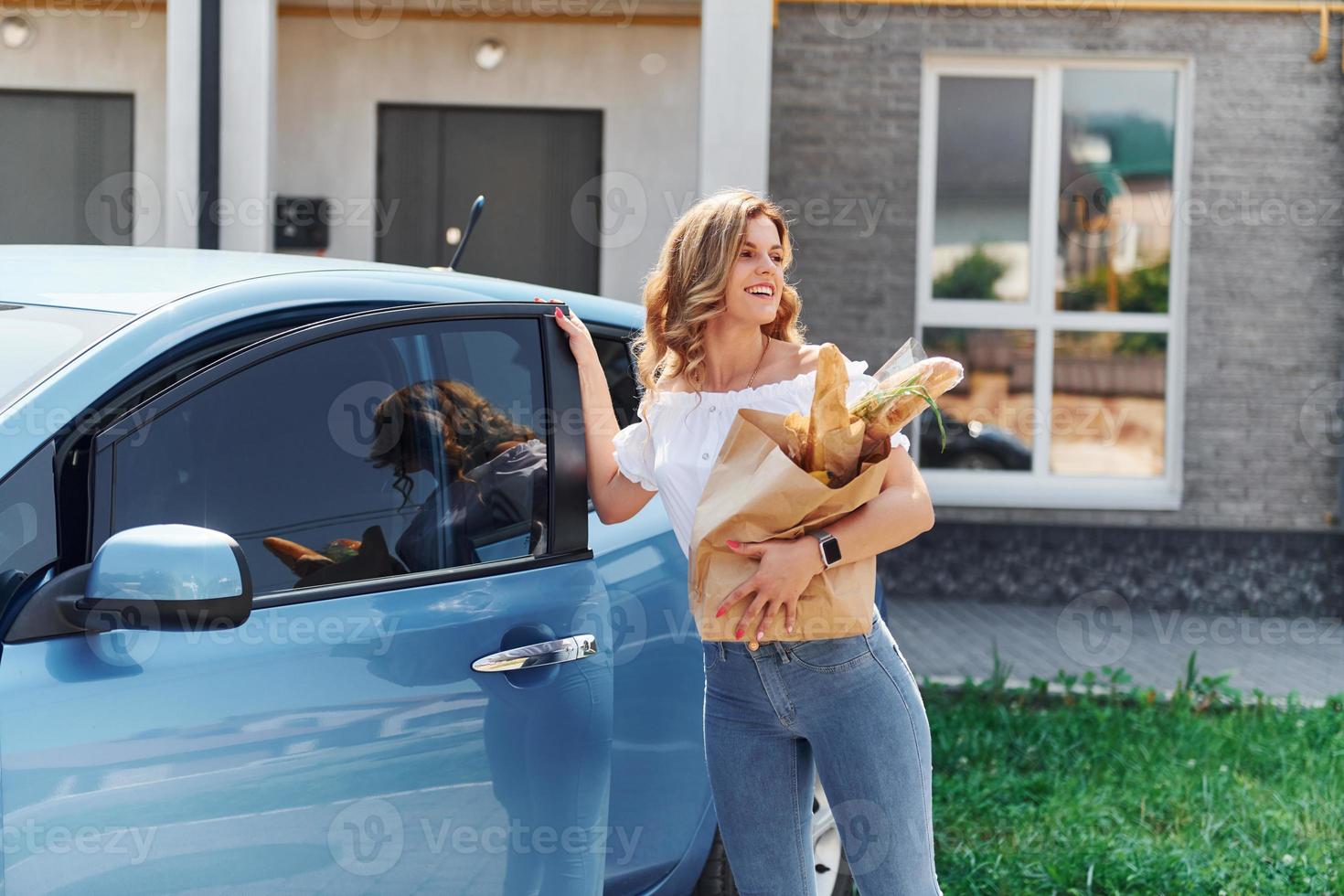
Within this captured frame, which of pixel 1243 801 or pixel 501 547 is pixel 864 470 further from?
pixel 1243 801

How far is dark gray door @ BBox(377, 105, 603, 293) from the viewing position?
9203 mm

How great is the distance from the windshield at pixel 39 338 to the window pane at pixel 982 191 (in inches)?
315

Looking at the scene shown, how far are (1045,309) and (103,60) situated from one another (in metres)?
6.39

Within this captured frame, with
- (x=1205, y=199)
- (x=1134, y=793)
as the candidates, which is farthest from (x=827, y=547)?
(x=1205, y=199)

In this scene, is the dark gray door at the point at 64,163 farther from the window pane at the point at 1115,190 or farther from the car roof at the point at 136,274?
the car roof at the point at 136,274

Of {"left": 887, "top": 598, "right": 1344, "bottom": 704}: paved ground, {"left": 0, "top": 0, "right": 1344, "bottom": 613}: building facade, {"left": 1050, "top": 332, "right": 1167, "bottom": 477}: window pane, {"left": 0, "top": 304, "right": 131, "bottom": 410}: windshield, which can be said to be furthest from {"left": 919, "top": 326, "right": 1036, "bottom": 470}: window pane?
{"left": 0, "top": 304, "right": 131, "bottom": 410}: windshield

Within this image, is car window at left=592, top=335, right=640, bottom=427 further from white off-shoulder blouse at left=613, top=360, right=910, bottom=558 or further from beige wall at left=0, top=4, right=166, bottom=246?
beige wall at left=0, top=4, right=166, bottom=246

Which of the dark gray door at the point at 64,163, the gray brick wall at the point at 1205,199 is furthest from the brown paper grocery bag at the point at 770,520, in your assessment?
the dark gray door at the point at 64,163

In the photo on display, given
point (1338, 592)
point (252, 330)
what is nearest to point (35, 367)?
point (252, 330)

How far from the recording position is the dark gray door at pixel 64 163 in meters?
8.96

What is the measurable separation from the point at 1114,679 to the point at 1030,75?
476 cm

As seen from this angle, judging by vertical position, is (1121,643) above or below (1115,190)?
below

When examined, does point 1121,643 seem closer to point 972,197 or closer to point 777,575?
point 972,197

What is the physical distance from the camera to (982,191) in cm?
971
